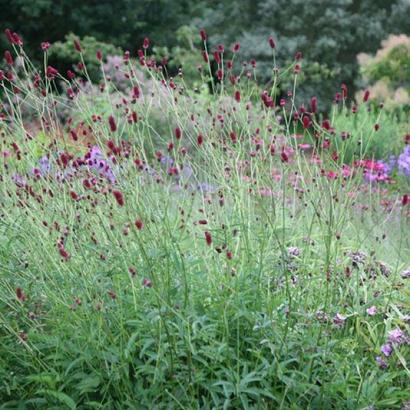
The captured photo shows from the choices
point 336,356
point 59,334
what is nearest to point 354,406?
point 336,356

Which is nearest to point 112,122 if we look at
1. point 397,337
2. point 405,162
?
point 397,337

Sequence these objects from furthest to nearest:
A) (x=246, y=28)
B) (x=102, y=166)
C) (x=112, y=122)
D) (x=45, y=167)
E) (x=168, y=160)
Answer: (x=246, y=28) < (x=45, y=167) < (x=102, y=166) < (x=168, y=160) < (x=112, y=122)

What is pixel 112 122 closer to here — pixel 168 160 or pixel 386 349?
pixel 168 160

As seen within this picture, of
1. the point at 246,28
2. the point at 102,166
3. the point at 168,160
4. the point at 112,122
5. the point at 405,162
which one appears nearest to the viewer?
the point at 112,122

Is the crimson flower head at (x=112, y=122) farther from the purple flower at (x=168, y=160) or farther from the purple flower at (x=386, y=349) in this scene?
the purple flower at (x=386, y=349)

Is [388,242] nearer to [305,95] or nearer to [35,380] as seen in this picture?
[35,380]

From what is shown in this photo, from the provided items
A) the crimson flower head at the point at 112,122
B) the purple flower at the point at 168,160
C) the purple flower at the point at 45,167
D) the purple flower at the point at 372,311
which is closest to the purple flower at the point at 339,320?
the purple flower at the point at 372,311

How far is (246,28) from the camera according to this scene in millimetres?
17781

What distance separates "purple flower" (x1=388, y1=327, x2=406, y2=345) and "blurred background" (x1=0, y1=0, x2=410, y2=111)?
40.5 feet

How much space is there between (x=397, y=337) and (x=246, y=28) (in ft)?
49.3

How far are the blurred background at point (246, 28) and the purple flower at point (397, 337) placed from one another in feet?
40.5

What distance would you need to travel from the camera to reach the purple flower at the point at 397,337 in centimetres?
342

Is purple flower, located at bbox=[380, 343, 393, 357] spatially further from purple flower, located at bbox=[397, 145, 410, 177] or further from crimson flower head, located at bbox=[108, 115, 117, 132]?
purple flower, located at bbox=[397, 145, 410, 177]

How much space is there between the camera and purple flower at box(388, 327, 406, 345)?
3420 mm
